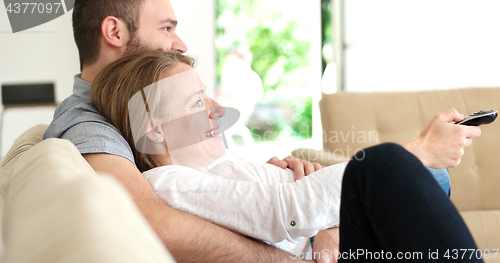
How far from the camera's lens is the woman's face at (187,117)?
905mm

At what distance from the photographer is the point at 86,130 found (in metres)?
0.81

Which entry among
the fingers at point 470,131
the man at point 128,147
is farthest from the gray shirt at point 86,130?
the fingers at point 470,131

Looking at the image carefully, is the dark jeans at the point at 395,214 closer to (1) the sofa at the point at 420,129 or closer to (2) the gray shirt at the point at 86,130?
(2) the gray shirt at the point at 86,130

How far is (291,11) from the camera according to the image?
4.18m

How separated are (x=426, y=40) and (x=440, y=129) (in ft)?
8.47

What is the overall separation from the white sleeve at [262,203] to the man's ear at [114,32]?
50 centimetres

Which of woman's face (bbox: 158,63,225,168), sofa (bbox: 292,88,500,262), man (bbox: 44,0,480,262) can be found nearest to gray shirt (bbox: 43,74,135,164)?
man (bbox: 44,0,480,262)

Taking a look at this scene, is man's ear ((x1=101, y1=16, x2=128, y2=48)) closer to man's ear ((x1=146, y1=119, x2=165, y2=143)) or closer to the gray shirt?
the gray shirt

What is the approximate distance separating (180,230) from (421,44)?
2985mm

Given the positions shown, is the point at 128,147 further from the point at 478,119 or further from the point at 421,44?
the point at 421,44

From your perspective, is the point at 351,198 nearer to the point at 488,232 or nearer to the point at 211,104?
the point at 211,104

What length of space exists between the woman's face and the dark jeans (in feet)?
1.29

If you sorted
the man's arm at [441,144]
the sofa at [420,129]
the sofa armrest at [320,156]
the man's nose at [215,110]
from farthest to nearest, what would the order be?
the sofa at [420,129] → the sofa armrest at [320,156] → the man's nose at [215,110] → the man's arm at [441,144]

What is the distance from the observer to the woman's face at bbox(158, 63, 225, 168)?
905mm
